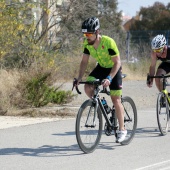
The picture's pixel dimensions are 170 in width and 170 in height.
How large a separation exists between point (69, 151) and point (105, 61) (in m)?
1.41

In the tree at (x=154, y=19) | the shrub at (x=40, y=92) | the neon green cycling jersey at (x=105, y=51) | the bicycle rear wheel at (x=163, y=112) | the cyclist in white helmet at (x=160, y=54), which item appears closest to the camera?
the neon green cycling jersey at (x=105, y=51)

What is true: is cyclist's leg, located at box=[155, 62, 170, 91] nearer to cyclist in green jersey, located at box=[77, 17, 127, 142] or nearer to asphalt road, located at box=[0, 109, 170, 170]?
asphalt road, located at box=[0, 109, 170, 170]

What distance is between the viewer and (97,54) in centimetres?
930

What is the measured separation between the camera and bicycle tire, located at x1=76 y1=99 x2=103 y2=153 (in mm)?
8844

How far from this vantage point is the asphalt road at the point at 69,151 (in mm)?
8312

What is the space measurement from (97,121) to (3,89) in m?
4.82

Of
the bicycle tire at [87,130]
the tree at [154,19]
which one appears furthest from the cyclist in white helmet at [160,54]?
the tree at [154,19]

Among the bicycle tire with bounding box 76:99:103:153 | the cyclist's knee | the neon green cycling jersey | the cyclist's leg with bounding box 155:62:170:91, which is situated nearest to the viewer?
the bicycle tire with bounding box 76:99:103:153

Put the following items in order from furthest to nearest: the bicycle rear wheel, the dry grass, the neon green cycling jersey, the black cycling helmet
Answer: the dry grass
the bicycle rear wheel
the neon green cycling jersey
the black cycling helmet

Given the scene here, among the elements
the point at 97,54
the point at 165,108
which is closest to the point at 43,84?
the point at 165,108

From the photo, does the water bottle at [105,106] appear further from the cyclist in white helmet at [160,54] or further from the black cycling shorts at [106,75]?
the cyclist in white helmet at [160,54]

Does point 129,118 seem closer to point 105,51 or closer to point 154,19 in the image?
point 105,51

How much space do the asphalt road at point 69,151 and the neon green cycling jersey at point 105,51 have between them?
4.24 ft

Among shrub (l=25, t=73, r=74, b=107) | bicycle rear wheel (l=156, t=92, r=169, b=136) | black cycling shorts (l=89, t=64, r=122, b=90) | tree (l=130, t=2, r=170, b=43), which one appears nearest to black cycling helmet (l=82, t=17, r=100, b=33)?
black cycling shorts (l=89, t=64, r=122, b=90)
